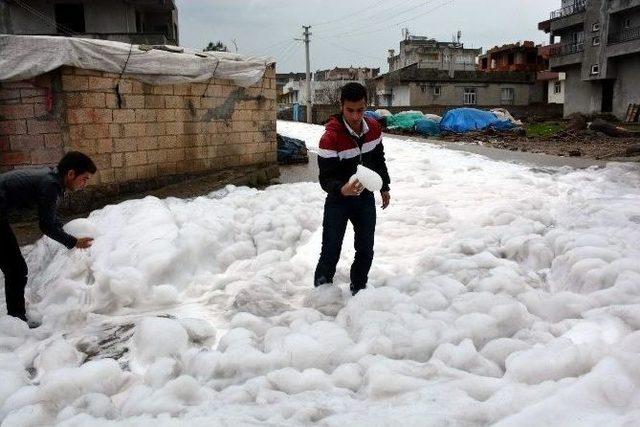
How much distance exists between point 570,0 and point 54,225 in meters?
36.4

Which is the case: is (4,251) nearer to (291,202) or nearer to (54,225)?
(54,225)

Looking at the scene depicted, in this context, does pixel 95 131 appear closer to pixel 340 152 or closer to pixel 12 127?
pixel 12 127

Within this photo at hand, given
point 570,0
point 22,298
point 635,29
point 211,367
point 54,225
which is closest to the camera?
point 211,367

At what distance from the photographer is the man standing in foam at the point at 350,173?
10.3 ft

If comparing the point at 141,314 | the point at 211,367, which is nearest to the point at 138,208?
the point at 141,314

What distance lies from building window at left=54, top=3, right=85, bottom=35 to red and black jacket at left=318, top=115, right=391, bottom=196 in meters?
16.8

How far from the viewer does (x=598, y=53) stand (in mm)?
27875

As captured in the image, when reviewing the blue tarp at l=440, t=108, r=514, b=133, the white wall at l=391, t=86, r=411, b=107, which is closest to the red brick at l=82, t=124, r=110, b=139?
the blue tarp at l=440, t=108, r=514, b=133

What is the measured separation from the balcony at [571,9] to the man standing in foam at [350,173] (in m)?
31.8

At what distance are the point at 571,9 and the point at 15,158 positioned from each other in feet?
112

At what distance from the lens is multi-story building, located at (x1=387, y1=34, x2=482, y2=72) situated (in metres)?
44.2

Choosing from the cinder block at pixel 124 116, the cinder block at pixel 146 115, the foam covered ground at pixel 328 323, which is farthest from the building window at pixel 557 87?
the cinder block at pixel 124 116

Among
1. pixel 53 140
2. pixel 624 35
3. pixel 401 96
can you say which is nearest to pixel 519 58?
pixel 401 96

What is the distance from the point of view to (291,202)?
21.0ft
